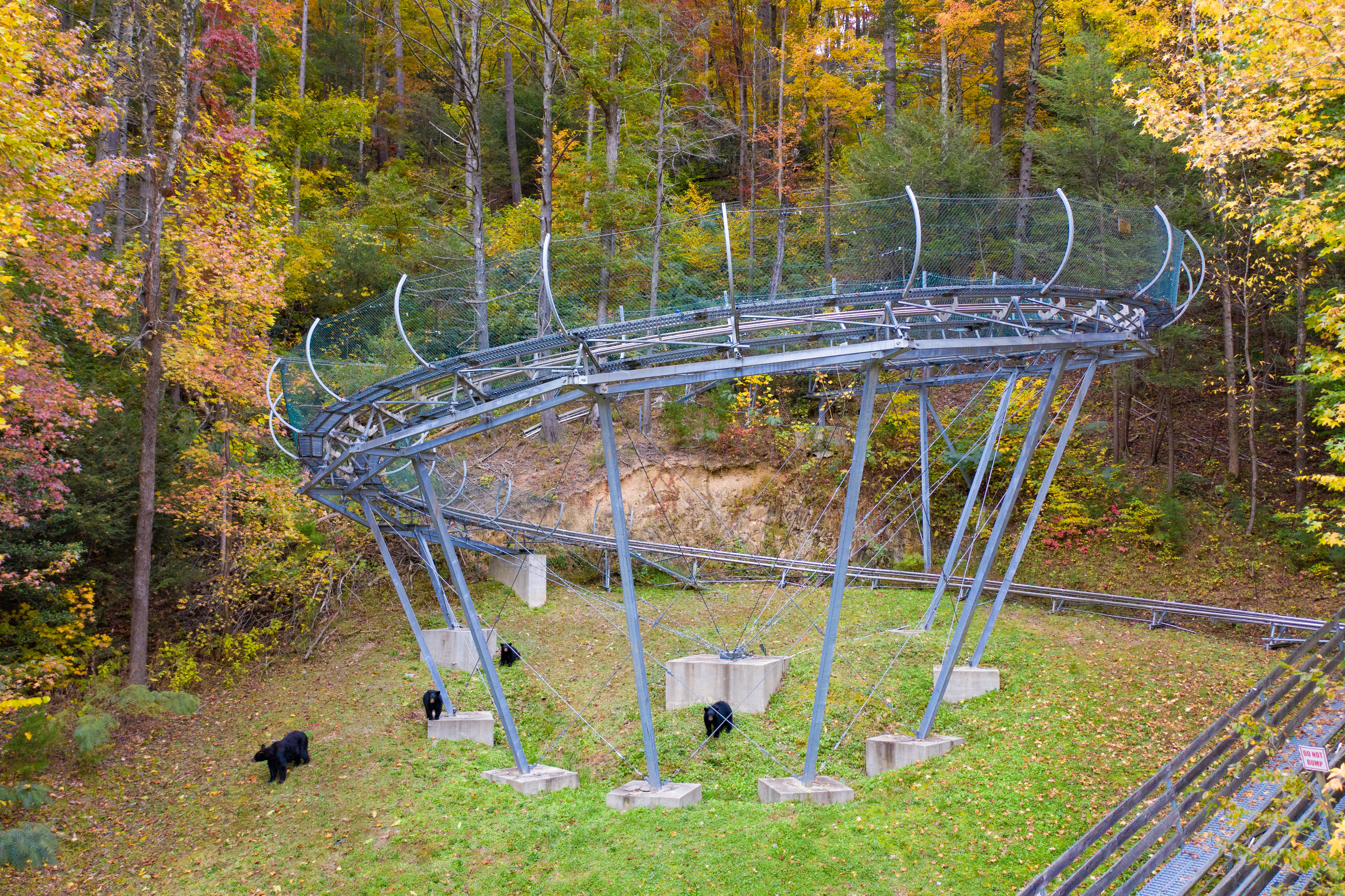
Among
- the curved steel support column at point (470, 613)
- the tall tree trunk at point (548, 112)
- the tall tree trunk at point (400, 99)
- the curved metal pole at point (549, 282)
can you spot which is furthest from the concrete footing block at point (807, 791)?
the tall tree trunk at point (400, 99)

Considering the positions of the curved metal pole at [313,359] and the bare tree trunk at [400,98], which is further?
the bare tree trunk at [400,98]

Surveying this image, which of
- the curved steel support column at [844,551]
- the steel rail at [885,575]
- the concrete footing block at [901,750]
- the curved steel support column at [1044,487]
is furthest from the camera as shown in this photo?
the steel rail at [885,575]

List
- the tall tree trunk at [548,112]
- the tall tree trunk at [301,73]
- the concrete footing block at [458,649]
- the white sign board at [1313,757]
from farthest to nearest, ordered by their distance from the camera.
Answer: the tall tree trunk at [301,73] < the tall tree trunk at [548,112] < the concrete footing block at [458,649] < the white sign board at [1313,757]

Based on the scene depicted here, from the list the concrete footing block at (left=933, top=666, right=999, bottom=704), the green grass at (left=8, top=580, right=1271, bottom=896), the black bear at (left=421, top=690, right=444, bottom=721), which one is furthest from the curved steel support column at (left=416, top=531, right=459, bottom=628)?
the concrete footing block at (left=933, top=666, right=999, bottom=704)

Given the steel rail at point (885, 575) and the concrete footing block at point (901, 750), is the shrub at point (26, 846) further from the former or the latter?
the concrete footing block at point (901, 750)

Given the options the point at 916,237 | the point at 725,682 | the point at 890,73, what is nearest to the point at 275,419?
the point at 725,682

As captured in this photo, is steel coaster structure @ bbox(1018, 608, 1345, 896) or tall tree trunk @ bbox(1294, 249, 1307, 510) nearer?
steel coaster structure @ bbox(1018, 608, 1345, 896)

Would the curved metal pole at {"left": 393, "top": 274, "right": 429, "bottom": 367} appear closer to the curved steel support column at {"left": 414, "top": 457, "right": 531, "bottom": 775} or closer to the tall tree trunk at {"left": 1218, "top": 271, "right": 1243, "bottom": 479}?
the curved steel support column at {"left": 414, "top": 457, "right": 531, "bottom": 775}
